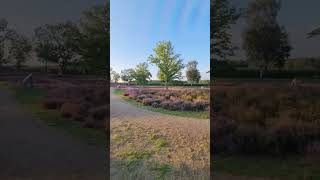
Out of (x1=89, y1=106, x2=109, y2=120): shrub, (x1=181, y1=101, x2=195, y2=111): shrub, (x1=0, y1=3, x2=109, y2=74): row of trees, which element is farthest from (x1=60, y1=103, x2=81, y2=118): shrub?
(x1=181, y1=101, x2=195, y2=111): shrub

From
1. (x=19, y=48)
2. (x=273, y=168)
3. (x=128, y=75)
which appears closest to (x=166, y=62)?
(x=128, y=75)

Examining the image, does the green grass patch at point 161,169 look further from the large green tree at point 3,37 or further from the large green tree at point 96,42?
the large green tree at point 3,37

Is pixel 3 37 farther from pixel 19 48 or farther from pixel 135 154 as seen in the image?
pixel 135 154

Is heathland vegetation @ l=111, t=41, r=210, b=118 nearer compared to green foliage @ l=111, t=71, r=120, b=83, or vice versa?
green foliage @ l=111, t=71, r=120, b=83

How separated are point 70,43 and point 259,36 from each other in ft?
9.56

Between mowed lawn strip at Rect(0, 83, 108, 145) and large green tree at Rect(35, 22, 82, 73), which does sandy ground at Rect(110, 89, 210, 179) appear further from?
large green tree at Rect(35, 22, 82, 73)

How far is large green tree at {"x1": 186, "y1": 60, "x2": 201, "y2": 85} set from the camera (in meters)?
10.0

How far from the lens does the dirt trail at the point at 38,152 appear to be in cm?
589

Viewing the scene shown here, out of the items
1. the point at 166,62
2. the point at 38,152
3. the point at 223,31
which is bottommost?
the point at 38,152

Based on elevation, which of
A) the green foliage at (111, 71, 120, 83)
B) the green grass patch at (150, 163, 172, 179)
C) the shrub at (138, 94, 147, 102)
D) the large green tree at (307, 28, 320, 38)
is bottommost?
the green grass patch at (150, 163, 172, 179)

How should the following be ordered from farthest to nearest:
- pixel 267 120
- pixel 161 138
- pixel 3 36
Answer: pixel 161 138 → pixel 267 120 → pixel 3 36

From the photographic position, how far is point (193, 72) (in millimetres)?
10031

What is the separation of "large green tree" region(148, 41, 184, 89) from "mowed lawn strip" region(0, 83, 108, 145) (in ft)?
13.5

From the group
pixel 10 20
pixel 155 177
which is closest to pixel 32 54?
pixel 10 20
